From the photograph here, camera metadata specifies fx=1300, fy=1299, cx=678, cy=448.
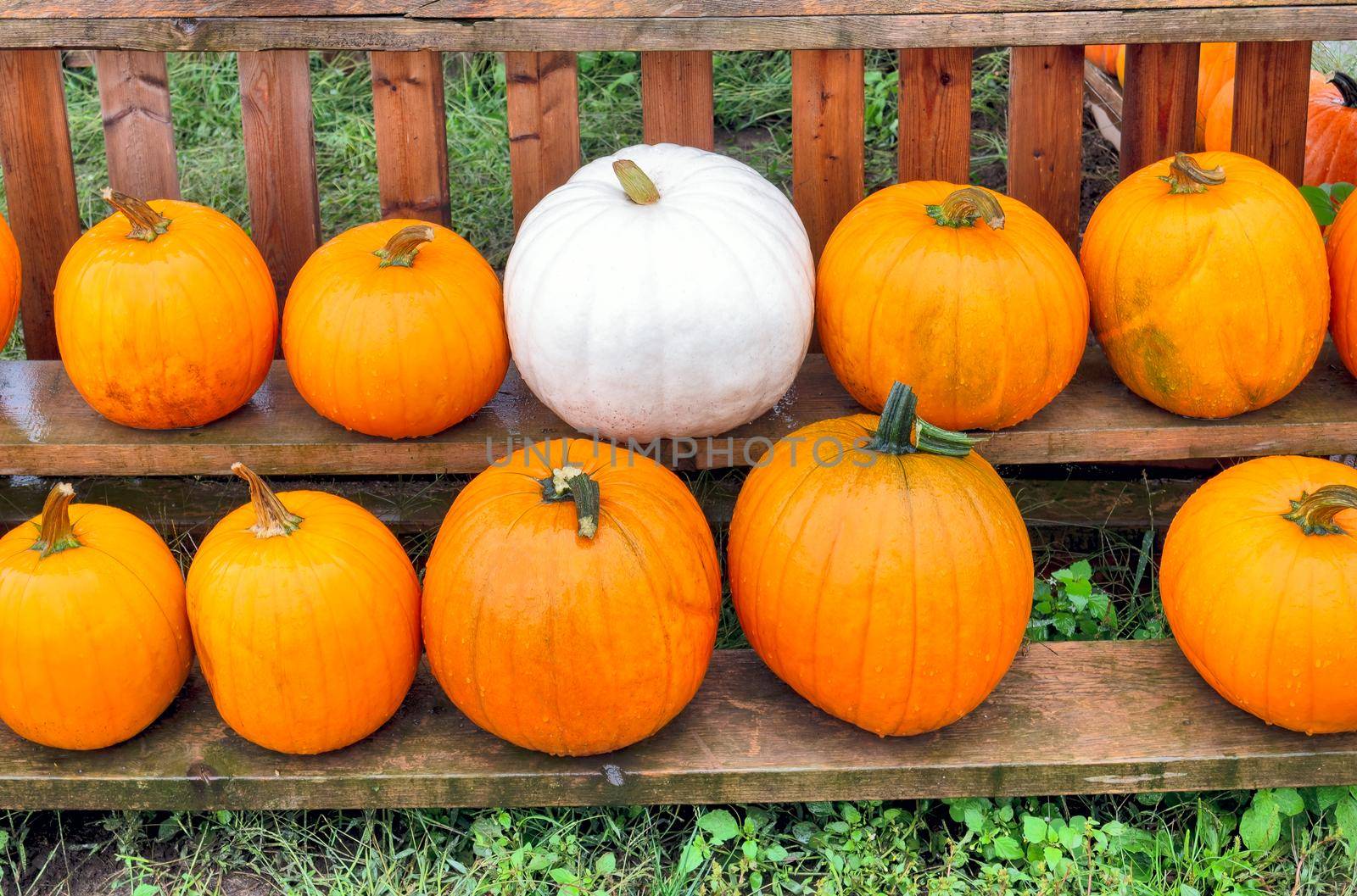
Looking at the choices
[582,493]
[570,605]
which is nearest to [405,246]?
[582,493]

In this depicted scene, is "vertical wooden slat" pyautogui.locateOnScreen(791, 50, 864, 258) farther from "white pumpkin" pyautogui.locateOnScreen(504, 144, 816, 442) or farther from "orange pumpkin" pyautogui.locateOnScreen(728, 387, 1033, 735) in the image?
"orange pumpkin" pyautogui.locateOnScreen(728, 387, 1033, 735)

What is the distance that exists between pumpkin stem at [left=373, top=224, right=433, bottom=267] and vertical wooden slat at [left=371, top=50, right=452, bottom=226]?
15.5 inches

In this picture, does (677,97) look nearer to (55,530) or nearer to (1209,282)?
(1209,282)

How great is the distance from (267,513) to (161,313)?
1.66ft

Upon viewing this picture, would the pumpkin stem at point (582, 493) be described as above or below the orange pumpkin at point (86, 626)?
above

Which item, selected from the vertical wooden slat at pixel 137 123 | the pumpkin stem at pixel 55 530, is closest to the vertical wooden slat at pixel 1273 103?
the vertical wooden slat at pixel 137 123

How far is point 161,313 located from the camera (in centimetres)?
230

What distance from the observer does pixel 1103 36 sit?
2.53 m

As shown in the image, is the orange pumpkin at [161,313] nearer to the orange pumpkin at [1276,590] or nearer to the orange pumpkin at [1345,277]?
the orange pumpkin at [1276,590]

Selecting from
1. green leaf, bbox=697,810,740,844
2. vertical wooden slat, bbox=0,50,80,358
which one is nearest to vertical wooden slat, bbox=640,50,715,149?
vertical wooden slat, bbox=0,50,80,358

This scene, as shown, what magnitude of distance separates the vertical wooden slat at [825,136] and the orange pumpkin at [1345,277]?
3.02 feet

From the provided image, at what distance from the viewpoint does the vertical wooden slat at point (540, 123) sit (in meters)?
2.66

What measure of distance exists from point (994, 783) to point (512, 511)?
92 cm

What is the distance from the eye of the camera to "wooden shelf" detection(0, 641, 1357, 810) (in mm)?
2148
